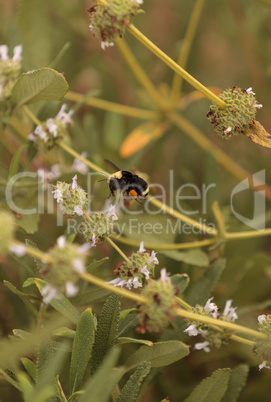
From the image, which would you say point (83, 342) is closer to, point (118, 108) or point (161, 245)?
point (161, 245)

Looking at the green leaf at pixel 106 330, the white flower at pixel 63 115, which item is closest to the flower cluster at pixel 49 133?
the white flower at pixel 63 115

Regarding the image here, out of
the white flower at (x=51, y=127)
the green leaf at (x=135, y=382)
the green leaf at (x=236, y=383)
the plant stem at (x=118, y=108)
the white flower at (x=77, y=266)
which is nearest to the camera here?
the white flower at (x=77, y=266)

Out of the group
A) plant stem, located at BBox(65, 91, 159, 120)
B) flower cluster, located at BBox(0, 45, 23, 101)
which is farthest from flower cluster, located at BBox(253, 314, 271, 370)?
plant stem, located at BBox(65, 91, 159, 120)

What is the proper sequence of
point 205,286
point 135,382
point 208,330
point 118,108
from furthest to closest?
point 118,108 < point 205,286 < point 208,330 < point 135,382

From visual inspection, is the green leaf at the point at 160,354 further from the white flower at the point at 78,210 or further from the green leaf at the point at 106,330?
the white flower at the point at 78,210

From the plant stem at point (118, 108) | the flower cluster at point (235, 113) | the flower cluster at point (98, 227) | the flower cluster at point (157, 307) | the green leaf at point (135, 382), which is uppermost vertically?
the plant stem at point (118, 108)

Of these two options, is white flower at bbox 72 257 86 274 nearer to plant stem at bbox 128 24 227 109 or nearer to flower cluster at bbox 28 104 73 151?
plant stem at bbox 128 24 227 109

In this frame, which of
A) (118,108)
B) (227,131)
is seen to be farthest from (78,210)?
(118,108)
